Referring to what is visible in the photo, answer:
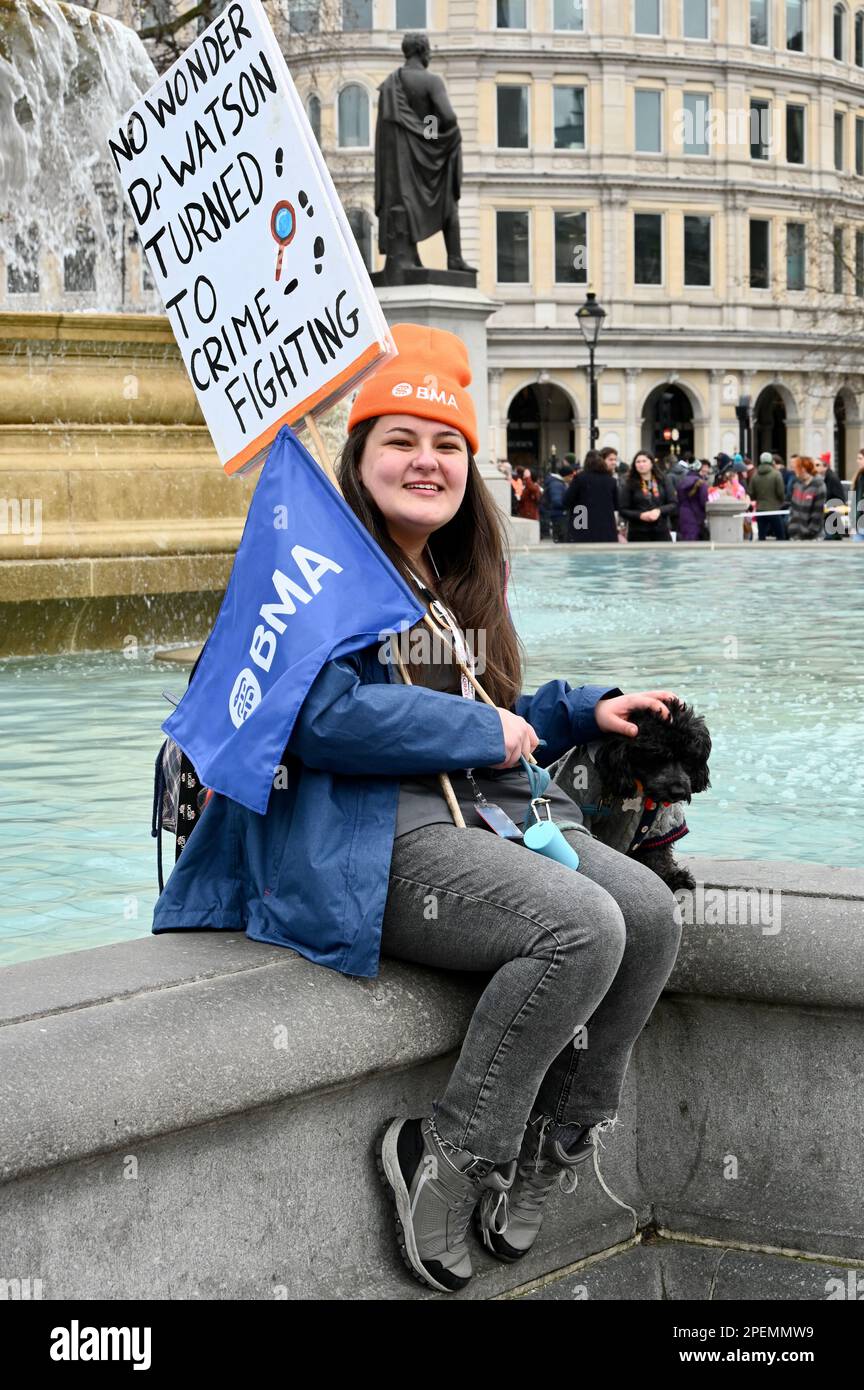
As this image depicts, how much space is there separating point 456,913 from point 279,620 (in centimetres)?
53

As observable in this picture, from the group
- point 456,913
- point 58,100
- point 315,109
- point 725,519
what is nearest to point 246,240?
point 456,913

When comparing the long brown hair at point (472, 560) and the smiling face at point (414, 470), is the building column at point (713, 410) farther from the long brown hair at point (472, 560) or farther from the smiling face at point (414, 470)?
the smiling face at point (414, 470)

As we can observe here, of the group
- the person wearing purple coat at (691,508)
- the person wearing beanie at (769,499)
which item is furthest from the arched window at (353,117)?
the person wearing purple coat at (691,508)

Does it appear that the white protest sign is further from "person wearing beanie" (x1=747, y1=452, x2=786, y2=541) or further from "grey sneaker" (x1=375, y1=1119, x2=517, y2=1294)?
"person wearing beanie" (x1=747, y1=452, x2=786, y2=541)

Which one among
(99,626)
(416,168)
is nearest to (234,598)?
(99,626)

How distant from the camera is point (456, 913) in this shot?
9.13 feet

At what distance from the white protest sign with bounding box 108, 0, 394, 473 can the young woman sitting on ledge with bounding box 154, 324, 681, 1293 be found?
54 centimetres

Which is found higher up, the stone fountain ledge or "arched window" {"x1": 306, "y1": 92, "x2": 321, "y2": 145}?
"arched window" {"x1": 306, "y1": 92, "x2": 321, "y2": 145}

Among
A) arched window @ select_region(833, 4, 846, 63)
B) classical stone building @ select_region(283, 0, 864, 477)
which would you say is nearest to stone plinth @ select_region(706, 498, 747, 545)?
classical stone building @ select_region(283, 0, 864, 477)

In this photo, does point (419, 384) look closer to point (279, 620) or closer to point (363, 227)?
point (279, 620)

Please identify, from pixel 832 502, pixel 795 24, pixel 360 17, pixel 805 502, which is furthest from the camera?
pixel 795 24

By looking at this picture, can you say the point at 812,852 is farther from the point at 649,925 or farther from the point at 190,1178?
the point at 190,1178

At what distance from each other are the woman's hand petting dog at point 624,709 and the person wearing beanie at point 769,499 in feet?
78.1

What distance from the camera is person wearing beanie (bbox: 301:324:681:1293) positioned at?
2736 mm
